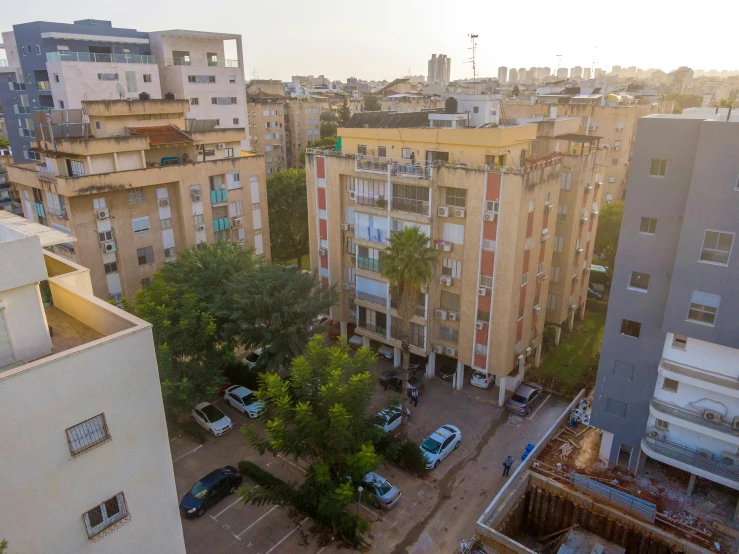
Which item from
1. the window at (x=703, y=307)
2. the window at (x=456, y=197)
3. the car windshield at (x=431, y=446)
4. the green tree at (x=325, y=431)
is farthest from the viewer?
the window at (x=456, y=197)

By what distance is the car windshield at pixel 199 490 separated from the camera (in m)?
25.7

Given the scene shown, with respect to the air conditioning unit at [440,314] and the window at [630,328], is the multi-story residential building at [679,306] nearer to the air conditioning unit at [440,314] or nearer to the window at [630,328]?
the window at [630,328]

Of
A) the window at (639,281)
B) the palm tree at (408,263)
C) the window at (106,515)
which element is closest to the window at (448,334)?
the palm tree at (408,263)

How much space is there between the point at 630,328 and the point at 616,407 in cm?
447

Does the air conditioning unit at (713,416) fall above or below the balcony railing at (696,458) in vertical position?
above

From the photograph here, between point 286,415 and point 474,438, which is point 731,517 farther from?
point 286,415

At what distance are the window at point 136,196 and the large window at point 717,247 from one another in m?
34.6

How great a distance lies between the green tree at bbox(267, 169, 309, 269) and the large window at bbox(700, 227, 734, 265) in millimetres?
40144

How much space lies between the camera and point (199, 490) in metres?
25.9

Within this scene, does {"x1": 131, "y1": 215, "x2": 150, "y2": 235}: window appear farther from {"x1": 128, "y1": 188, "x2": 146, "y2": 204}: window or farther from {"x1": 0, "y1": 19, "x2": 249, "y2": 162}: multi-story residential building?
{"x1": 0, "y1": 19, "x2": 249, "y2": 162}: multi-story residential building

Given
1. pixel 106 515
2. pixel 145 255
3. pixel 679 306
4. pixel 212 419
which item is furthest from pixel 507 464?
pixel 145 255

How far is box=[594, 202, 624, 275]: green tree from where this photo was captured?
5209 centimetres

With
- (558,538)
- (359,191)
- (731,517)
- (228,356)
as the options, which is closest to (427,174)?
(359,191)

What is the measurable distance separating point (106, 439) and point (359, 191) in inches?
1020
